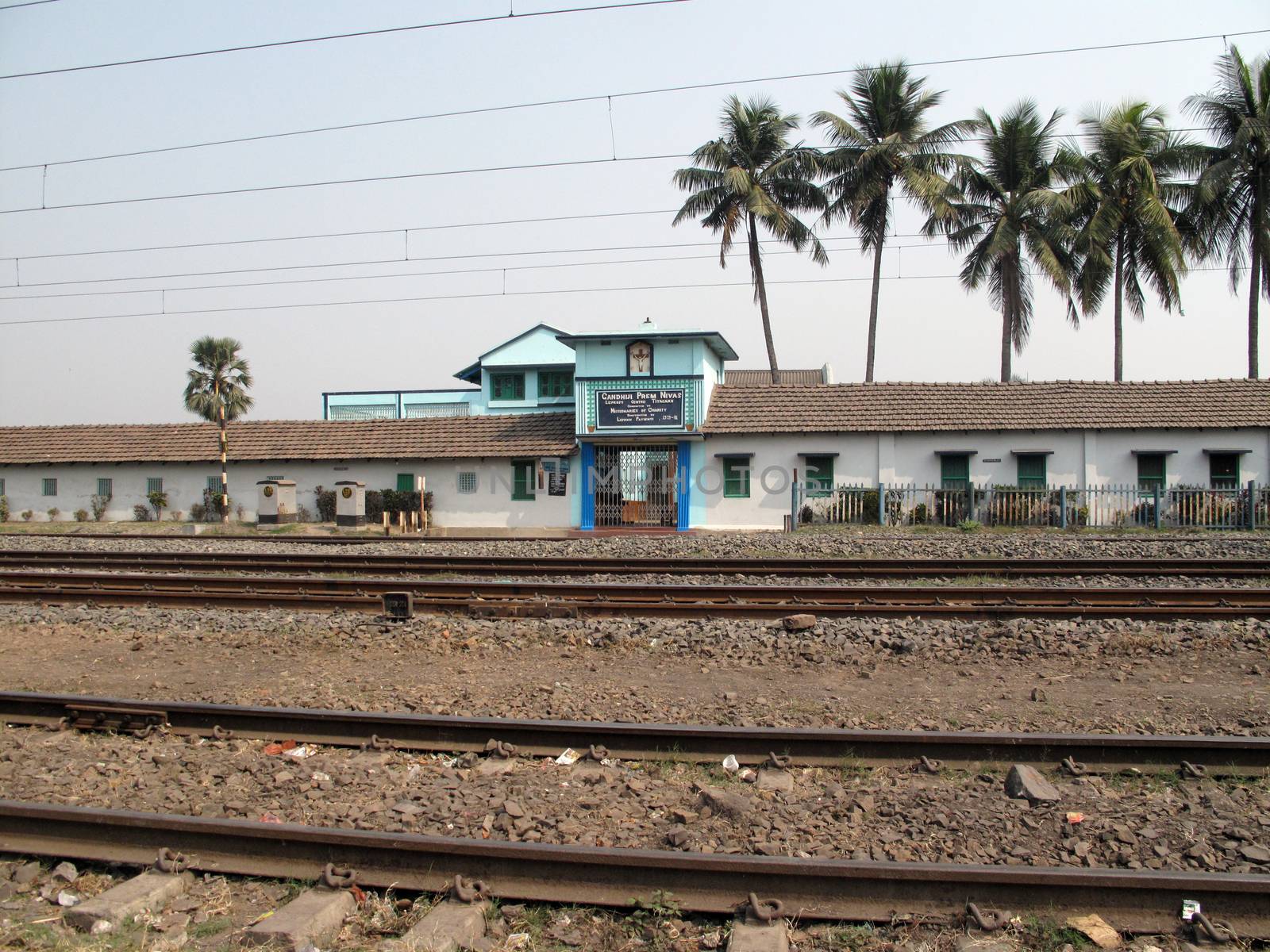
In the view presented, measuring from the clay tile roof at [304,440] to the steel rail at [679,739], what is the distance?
21.1m

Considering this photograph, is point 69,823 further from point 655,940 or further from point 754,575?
point 754,575

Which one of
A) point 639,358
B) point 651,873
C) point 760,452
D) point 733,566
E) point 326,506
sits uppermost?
point 639,358

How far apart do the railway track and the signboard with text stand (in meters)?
14.7

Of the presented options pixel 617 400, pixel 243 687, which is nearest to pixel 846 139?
pixel 617 400

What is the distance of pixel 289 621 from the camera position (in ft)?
35.8

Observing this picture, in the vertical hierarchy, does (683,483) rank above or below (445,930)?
above

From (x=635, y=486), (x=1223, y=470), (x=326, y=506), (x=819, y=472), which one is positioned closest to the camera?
(x=1223, y=470)

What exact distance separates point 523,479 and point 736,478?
21.7 feet

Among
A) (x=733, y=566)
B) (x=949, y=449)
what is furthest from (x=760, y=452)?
(x=733, y=566)

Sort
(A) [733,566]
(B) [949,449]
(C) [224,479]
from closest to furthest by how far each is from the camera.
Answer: (A) [733,566] → (B) [949,449] → (C) [224,479]

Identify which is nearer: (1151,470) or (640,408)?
(1151,470)

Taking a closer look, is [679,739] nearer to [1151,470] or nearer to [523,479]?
[523,479]

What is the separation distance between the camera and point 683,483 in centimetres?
2723

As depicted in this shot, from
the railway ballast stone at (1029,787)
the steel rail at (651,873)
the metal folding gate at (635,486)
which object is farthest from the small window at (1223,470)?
the steel rail at (651,873)
